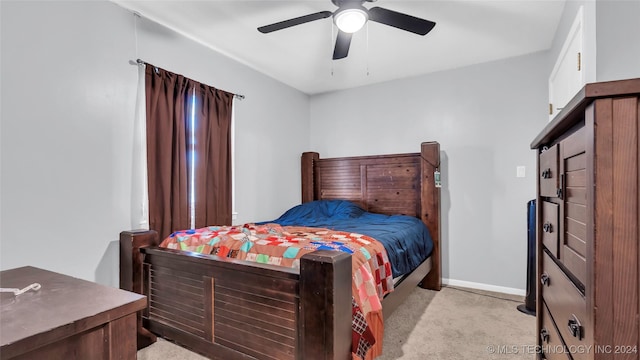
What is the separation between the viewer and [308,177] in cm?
410

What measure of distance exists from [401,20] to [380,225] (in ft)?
5.39

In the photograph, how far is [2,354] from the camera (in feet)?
2.04

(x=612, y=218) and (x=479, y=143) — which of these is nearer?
(x=612, y=218)

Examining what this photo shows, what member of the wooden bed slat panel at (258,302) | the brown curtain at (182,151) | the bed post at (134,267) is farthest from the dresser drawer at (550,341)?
the brown curtain at (182,151)

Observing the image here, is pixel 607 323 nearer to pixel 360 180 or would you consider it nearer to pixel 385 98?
pixel 360 180

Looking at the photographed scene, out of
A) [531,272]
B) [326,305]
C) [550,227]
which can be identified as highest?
[550,227]

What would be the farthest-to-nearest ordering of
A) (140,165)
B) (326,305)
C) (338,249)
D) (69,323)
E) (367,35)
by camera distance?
(367,35) < (140,165) < (338,249) < (326,305) < (69,323)

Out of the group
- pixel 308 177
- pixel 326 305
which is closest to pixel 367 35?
pixel 308 177

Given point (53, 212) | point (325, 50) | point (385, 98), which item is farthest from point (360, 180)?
point (53, 212)

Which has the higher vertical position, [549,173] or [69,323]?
[549,173]

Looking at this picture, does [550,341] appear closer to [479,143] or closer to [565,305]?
[565,305]

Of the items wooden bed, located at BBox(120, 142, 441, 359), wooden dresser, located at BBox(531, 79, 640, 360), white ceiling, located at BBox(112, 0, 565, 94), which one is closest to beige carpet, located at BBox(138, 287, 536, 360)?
wooden bed, located at BBox(120, 142, 441, 359)

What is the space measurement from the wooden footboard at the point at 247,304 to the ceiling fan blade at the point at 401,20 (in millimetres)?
1511

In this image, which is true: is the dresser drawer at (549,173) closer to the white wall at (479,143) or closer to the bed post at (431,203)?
the bed post at (431,203)
